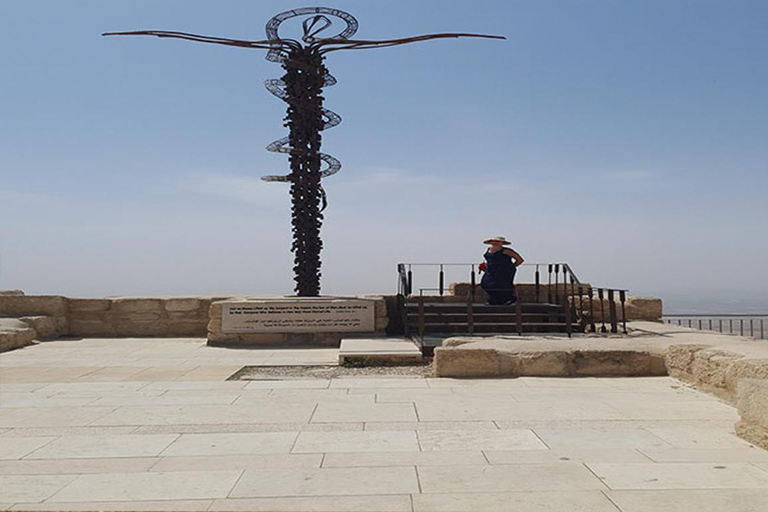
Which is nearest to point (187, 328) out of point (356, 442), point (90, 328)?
point (90, 328)

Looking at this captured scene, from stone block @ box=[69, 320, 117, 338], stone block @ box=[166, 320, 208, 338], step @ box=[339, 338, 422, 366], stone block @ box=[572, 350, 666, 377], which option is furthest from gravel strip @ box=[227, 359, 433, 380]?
stone block @ box=[69, 320, 117, 338]

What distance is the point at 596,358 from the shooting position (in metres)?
7.98

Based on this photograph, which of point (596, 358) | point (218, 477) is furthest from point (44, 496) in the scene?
point (596, 358)

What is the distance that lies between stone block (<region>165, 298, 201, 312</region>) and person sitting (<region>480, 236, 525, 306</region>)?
586cm

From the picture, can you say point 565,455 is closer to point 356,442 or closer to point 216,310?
point 356,442

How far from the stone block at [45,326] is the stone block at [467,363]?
8872 millimetres

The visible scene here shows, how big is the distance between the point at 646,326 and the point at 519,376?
516cm

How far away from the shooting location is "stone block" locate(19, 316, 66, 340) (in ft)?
42.3

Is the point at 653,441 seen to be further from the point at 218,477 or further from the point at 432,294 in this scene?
the point at 432,294

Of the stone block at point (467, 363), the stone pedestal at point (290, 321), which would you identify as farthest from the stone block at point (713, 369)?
the stone pedestal at point (290, 321)

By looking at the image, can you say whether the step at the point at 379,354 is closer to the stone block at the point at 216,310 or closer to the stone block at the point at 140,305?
the stone block at the point at 216,310

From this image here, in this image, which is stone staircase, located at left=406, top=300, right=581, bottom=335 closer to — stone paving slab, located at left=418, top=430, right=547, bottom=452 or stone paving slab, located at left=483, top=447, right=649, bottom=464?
stone paving slab, located at left=418, top=430, right=547, bottom=452

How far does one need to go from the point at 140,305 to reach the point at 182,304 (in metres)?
0.86

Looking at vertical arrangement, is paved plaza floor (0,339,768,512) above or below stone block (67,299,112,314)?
below
